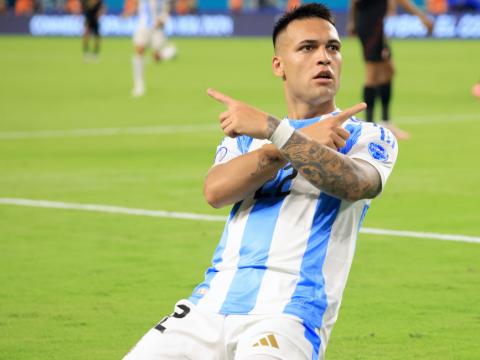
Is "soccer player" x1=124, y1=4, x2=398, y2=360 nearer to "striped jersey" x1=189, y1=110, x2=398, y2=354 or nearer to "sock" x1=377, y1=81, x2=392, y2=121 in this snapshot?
"striped jersey" x1=189, y1=110, x2=398, y2=354

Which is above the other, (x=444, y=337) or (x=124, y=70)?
(x=444, y=337)

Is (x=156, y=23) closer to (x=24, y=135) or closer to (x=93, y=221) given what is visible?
(x=24, y=135)

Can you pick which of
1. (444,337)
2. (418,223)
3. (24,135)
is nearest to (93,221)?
(418,223)

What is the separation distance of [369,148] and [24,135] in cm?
1196

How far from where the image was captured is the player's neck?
4.98 metres

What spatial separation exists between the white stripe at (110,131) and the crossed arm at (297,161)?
11.5 meters

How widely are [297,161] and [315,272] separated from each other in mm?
478

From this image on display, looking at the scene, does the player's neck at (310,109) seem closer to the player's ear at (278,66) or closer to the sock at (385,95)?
the player's ear at (278,66)

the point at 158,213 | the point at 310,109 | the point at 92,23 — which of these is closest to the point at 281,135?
the point at 310,109

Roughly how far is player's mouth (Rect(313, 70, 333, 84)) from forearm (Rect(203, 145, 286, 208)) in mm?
423

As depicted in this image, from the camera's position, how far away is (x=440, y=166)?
1294 cm

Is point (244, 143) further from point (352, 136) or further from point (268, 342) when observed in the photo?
point (268, 342)

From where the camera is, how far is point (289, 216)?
472 centimetres

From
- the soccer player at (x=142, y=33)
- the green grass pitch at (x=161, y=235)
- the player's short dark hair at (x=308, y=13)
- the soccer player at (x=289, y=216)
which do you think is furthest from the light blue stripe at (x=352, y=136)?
the soccer player at (x=142, y=33)
